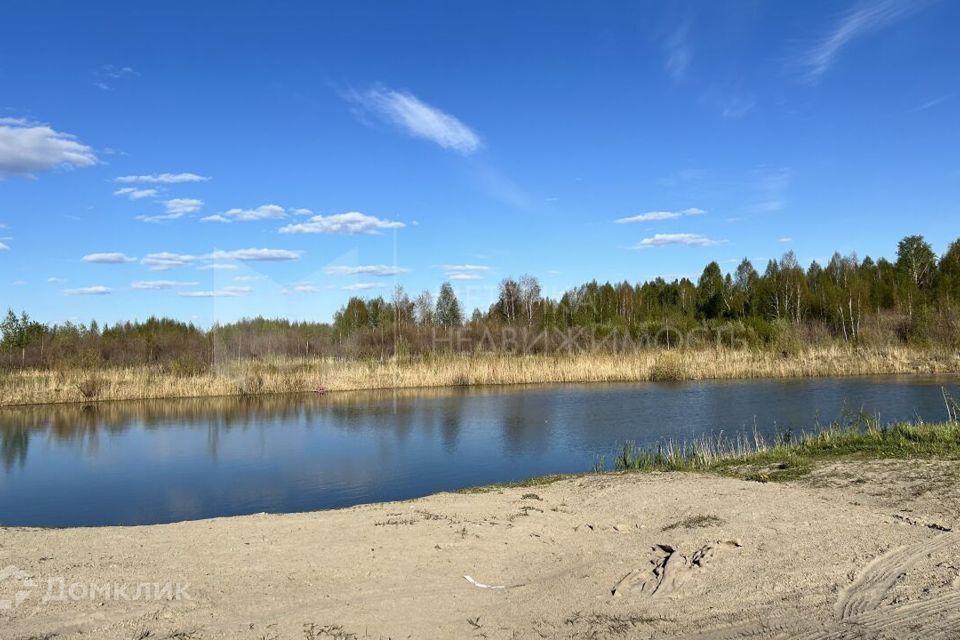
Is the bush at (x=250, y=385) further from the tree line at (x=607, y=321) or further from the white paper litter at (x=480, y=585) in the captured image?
the white paper litter at (x=480, y=585)

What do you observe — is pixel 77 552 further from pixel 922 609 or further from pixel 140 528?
pixel 922 609

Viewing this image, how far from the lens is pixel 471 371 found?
2978 cm

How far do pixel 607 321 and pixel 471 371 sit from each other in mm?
19146

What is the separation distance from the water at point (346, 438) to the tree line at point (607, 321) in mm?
8499

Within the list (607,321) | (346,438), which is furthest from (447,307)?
(346,438)

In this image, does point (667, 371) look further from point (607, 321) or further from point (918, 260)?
point (918, 260)

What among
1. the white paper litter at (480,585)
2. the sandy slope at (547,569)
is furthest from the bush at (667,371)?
the white paper litter at (480,585)

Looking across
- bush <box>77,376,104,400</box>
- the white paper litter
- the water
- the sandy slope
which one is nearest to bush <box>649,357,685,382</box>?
the water

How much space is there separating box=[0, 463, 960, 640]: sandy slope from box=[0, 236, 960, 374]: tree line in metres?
24.8

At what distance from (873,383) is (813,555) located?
23.1 metres

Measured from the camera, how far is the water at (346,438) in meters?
12.0

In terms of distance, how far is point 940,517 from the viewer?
6.66 meters

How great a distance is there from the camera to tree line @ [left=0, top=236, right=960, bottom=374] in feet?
112

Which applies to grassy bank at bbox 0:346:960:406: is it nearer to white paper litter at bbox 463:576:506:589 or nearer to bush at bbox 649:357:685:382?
bush at bbox 649:357:685:382
